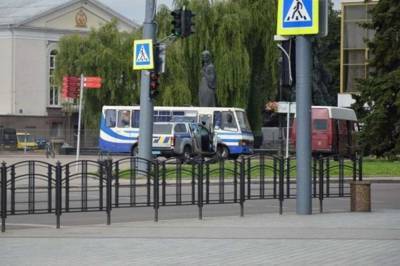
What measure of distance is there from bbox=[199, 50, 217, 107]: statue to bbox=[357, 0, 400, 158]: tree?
49.2 ft

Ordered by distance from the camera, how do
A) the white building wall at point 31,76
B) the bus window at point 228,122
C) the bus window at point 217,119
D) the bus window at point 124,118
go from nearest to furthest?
the bus window at point 228,122 < the bus window at point 217,119 < the bus window at point 124,118 < the white building wall at point 31,76

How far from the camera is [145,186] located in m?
17.3

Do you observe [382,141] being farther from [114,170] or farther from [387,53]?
[114,170]

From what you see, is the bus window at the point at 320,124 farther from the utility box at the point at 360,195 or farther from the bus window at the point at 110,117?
the utility box at the point at 360,195

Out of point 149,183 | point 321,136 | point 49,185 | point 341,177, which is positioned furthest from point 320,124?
point 49,185

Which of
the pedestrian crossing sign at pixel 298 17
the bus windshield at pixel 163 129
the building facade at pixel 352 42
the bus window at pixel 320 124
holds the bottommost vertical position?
the bus windshield at pixel 163 129

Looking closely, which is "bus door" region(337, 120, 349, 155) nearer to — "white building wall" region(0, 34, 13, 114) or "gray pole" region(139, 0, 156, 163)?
"gray pole" region(139, 0, 156, 163)

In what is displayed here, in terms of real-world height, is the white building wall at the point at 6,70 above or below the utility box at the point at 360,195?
above

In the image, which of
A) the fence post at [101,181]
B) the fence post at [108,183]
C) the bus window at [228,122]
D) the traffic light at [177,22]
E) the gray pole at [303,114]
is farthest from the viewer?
the bus window at [228,122]

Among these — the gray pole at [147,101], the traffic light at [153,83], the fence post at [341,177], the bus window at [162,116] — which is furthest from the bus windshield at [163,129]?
the fence post at [341,177]

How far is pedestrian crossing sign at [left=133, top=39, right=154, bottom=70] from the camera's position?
97.0 ft

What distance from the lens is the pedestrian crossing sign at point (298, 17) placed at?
58.2 feet

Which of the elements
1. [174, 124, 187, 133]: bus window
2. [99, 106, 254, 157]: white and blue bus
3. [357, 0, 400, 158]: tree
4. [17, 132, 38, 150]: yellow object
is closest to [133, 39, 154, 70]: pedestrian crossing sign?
[357, 0, 400, 158]: tree

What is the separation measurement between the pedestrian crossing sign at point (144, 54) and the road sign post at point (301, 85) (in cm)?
1183
